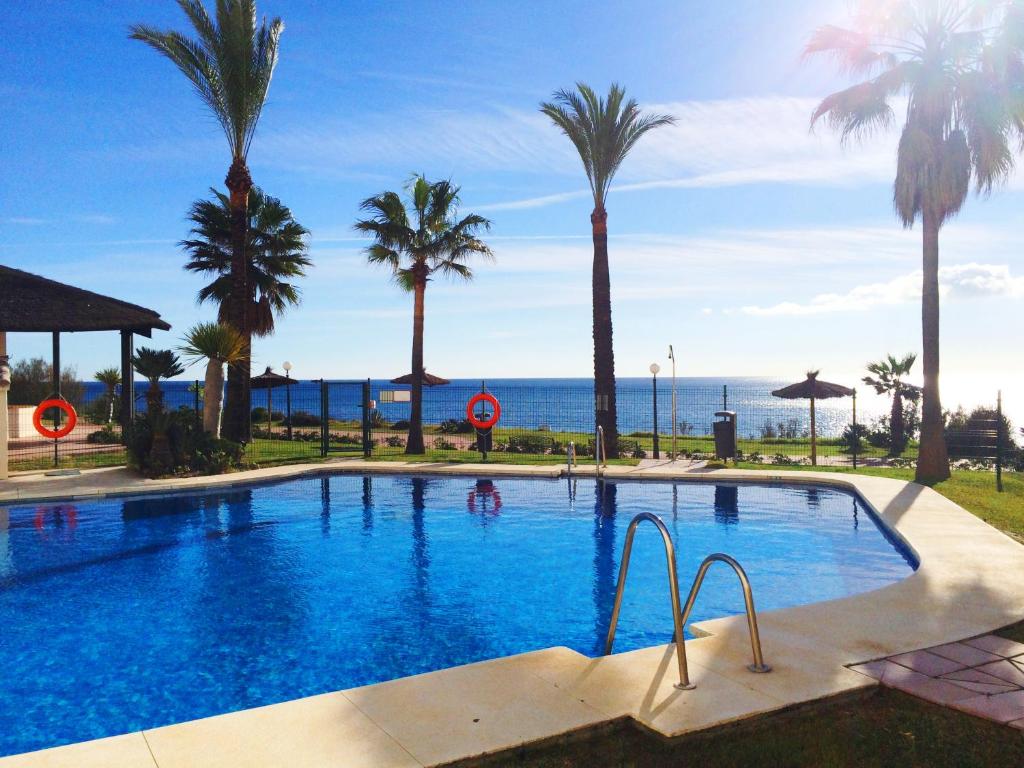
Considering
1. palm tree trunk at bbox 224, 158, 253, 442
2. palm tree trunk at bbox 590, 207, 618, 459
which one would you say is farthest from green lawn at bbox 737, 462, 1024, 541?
palm tree trunk at bbox 224, 158, 253, 442

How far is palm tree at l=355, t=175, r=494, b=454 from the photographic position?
17812 millimetres

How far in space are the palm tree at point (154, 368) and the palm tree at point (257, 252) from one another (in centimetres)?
479

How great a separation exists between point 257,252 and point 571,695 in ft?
61.4

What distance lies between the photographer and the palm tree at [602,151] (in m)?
16.5

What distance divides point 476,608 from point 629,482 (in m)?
7.08

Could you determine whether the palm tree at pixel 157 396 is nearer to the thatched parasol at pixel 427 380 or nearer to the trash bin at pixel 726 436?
the thatched parasol at pixel 427 380

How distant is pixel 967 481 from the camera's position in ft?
40.1

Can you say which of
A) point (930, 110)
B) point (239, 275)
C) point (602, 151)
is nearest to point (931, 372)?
point (930, 110)

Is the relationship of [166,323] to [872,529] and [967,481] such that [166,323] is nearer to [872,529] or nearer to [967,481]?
[872,529]

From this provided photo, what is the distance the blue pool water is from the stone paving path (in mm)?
2015

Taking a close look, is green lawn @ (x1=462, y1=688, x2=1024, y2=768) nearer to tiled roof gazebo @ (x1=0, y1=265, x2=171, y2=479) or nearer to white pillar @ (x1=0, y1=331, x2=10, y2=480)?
white pillar @ (x1=0, y1=331, x2=10, y2=480)

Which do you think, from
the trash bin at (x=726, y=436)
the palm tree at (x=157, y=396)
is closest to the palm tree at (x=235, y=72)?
the palm tree at (x=157, y=396)

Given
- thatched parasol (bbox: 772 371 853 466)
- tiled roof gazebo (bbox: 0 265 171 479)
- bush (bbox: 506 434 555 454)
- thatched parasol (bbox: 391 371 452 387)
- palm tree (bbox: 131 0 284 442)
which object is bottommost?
bush (bbox: 506 434 555 454)

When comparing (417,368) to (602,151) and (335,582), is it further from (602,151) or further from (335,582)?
(335,582)
